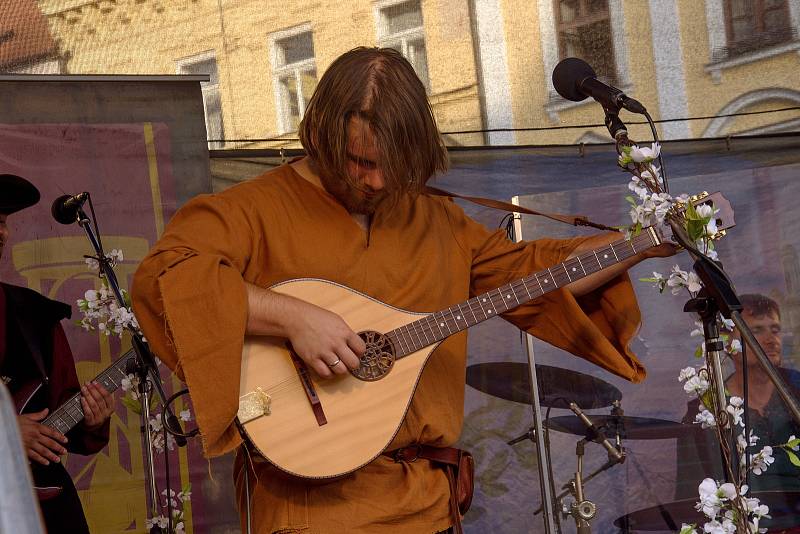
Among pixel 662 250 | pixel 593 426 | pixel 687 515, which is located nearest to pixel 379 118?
pixel 662 250

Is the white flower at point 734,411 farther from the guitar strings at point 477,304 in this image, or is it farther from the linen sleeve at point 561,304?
the guitar strings at point 477,304

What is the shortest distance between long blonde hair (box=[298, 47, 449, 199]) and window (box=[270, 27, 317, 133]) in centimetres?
200

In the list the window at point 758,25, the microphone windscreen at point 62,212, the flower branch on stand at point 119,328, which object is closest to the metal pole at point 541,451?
the flower branch on stand at point 119,328

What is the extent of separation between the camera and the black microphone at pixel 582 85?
2.34 m

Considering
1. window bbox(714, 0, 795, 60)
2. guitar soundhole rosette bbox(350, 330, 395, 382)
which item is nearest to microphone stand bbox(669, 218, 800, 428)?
guitar soundhole rosette bbox(350, 330, 395, 382)

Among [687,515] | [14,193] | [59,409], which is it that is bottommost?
[687,515]

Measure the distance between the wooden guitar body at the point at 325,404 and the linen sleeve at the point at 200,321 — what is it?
5.0 inches

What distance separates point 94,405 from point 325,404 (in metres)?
1.61

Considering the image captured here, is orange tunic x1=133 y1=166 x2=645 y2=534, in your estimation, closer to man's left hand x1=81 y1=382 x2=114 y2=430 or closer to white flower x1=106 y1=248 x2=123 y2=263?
man's left hand x1=81 y1=382 x2=114 y2=430

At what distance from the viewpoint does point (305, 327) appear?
90.5 inches

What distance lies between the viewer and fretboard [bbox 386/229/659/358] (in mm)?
2510

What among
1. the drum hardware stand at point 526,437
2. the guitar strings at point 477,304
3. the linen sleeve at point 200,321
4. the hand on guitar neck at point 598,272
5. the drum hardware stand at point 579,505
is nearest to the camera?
the linen sleeve at point 200,321

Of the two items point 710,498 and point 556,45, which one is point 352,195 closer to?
point 710,498

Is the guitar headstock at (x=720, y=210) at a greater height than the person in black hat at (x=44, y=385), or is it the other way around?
the guitar headstock at (x=720, y=210)
